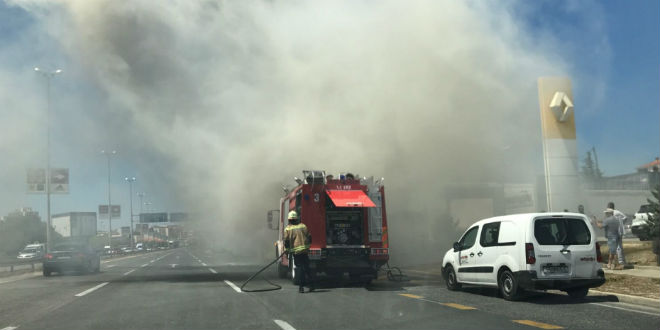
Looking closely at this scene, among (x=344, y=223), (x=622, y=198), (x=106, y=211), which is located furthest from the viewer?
(x=106, y=211)

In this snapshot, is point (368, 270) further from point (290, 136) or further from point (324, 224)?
point (290, 136)

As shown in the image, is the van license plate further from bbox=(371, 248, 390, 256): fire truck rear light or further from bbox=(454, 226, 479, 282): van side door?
bbox=(371, 248, 390, 256): fire truck rear light

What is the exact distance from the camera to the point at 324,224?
1424 centimetres

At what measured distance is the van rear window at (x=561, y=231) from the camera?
1012 centimetres

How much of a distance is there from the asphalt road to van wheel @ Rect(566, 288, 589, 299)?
7.6 inches

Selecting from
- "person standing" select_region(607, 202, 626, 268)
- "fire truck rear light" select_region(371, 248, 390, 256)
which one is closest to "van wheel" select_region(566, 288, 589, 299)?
"fire truck rear light" select_region(371, 248, 390, 256)

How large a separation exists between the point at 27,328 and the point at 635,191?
57894 millimetres

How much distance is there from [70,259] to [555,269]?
61.5 feet

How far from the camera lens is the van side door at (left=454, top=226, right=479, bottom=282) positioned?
1150 centimetres

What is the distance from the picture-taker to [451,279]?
12383 mm

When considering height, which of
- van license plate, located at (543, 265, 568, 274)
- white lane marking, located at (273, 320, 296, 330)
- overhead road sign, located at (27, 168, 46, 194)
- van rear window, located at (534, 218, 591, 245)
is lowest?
white lane marking, located at (273, 320, 296, 330)

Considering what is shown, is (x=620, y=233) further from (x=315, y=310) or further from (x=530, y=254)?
(x=315, y=310)

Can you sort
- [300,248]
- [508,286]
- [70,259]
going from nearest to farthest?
[508,286]
[300,248]
[70,259]

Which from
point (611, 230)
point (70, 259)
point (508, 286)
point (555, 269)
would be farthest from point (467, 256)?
point (70, 259)
